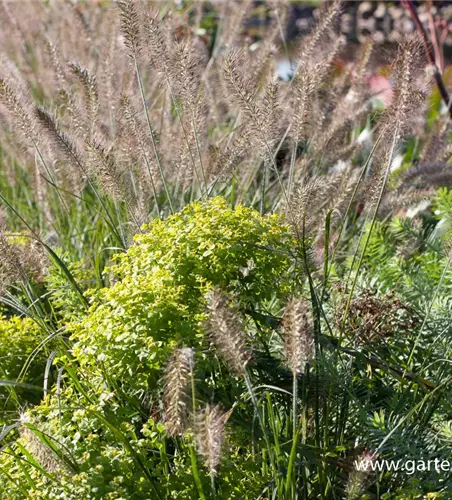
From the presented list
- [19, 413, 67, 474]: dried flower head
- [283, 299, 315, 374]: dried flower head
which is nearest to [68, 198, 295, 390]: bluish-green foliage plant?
[19, 413, 67, 474]: dried flower head

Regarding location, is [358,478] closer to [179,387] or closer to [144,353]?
[179,387]

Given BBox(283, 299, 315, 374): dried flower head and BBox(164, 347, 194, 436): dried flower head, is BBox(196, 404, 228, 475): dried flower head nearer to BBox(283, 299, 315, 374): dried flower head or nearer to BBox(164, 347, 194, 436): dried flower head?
BBox(164, 347, 194, 436): dried flower head

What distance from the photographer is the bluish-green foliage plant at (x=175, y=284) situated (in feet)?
7.63

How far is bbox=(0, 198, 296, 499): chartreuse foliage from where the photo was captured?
7.18 ft

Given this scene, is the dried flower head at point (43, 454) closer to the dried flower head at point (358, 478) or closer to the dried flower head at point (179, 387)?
the dried flower head at point (179, 387)

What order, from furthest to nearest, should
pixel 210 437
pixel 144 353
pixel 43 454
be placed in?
1. pixel 144 353
2. pixel 43 454
3. pixel 210 437

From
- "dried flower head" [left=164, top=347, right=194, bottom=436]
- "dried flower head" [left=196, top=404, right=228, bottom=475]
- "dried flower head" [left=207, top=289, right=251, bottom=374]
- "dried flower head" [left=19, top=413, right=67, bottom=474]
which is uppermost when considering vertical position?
"dried flower head" [left=207, top=289, right=251, bottom=374]

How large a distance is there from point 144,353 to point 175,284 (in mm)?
223

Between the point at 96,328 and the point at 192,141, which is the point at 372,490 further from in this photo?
the point at 192,141

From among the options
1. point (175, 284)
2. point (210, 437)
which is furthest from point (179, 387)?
point (175, 284)

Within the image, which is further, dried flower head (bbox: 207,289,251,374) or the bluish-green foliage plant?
the bluish-green foliage plant

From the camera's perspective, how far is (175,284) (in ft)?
7.96

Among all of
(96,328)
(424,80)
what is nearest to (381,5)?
(424,80)

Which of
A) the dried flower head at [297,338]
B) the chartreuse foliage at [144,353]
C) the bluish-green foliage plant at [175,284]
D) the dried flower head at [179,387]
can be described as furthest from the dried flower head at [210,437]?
the bluish-green foliage plant at [175,284]
